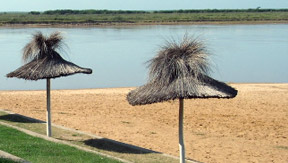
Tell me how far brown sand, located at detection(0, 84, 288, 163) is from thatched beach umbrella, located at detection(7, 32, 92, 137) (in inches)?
96.9

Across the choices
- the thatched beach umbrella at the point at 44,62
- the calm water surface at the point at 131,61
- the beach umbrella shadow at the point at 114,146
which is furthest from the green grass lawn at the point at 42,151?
the calm water surface at the point at 131,61

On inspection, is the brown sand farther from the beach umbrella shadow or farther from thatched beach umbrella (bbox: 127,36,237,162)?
thatched beach umbrella (bbox: 127,36,237,162)

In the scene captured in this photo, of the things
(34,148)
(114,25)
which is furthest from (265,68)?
(114,25)

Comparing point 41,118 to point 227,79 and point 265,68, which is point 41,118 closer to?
point 227,79

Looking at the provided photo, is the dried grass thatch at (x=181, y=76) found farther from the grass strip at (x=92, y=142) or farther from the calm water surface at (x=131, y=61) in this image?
the calm water surface at (x=131, y=61)

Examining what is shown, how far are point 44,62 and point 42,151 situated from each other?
2.97 m

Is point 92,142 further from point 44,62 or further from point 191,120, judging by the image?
point 191,120

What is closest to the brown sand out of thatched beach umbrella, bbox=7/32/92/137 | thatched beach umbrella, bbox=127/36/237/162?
thatched beach umbrella, bbox=7/32/92/137

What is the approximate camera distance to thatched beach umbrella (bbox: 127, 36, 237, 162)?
31.0ft

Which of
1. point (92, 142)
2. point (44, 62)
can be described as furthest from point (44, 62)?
point (92, 142)

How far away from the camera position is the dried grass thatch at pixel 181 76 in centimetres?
945

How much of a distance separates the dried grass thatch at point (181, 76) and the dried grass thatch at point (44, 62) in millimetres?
3249

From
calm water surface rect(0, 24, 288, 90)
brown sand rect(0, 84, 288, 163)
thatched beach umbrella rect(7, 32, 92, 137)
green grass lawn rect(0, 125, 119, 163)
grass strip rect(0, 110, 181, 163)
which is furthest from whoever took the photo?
calm water surface rect(0, 24, 288, 90)

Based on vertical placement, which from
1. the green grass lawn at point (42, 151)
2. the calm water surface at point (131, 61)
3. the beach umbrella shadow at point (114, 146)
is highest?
the calm water surface at point (131, 61)
